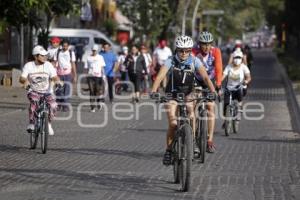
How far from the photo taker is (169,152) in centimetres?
1112

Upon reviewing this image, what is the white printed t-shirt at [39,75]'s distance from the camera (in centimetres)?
1463

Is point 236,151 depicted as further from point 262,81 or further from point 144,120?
point 262,81

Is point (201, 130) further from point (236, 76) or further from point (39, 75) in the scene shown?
point (236, 76)

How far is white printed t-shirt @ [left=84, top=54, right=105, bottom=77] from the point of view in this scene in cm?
2361

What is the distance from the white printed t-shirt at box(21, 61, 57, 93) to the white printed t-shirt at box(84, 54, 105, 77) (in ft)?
28.9

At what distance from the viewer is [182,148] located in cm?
1046

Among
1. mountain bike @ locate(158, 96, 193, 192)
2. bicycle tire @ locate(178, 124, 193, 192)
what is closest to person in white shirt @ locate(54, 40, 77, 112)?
mountain bike @ locate(158, 96, 193, 192)

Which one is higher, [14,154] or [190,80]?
[190,80]

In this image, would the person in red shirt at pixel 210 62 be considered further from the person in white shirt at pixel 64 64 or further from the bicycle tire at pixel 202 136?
the person in white shirt at pixel 64 64

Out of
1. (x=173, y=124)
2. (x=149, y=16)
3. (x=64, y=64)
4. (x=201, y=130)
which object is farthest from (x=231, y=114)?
(x=149, y=16)

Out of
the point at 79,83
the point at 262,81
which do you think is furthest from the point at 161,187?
the point at 262,81

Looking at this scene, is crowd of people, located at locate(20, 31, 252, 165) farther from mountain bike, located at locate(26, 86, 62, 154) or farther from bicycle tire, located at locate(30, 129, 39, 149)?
bicycle tire, located at locate(30, 129, 39, 149)

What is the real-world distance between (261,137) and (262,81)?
76.7 ft

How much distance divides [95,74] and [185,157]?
1361 centimetres
